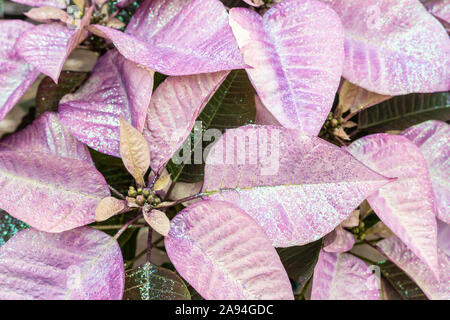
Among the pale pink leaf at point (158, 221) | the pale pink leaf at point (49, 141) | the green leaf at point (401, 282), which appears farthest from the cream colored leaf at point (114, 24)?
the green leaf at point (401, 282)

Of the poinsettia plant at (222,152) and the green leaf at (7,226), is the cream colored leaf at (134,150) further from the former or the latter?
the green leaf at (7,226)

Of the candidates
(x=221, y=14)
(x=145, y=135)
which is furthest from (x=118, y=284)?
(x=221, y=14)

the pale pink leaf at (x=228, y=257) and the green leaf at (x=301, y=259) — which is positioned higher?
the pale pink leaf at (x=228, y=257)

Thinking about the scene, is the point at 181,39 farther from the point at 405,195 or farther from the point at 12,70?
the point at 405,195

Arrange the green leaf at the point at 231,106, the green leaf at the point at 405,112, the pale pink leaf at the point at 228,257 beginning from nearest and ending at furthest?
the pale pink leaf at the point at 228,257
the green leaf at the point at 231,106
the green leaf at the point at 405,112

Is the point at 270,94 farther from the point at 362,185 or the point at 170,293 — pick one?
the point at 170,293

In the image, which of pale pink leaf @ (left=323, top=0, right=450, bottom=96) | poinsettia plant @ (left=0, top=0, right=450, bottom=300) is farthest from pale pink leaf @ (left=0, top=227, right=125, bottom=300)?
pale pink leaf @ (left=323, top=0, right=450, bottom=96)

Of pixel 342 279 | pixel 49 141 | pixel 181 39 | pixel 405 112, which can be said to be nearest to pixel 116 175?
pixel 49 141
